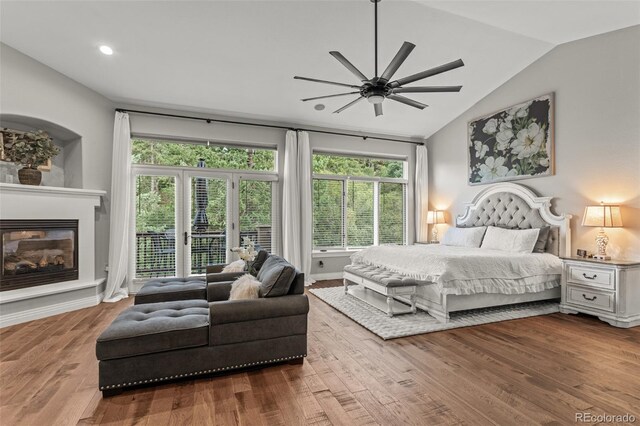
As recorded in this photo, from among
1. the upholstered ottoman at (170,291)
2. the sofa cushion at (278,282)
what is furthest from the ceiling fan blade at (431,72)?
the upholstered ottoman at (170,291)

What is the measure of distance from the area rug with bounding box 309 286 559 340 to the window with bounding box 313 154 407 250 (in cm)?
210

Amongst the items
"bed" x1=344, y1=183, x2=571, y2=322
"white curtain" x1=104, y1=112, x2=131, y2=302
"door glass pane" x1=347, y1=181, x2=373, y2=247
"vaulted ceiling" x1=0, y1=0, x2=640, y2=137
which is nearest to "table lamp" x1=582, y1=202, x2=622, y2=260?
"bed" x1=344, y1=183, x2=571, y2=322

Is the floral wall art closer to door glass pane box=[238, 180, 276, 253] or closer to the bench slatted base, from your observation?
the bench slatted base

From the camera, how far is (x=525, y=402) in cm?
217

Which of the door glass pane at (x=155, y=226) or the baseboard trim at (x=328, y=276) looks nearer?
the door glass pane at (x=155, y=226)

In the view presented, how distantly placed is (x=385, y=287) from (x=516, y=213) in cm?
302

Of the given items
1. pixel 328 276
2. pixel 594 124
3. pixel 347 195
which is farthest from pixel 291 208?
pixel 594 124

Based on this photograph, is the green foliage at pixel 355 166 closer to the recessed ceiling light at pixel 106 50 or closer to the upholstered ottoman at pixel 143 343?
the recessed ceiling light at pixel 106 50

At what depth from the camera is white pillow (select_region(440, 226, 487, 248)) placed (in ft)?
18.2

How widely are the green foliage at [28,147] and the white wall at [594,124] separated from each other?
7072mm

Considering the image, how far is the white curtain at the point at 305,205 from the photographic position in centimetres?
608

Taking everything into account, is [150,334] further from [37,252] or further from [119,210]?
[119,210]

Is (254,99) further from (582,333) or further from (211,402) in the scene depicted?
(582,333)

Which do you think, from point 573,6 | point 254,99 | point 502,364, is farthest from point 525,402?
point 254,99
